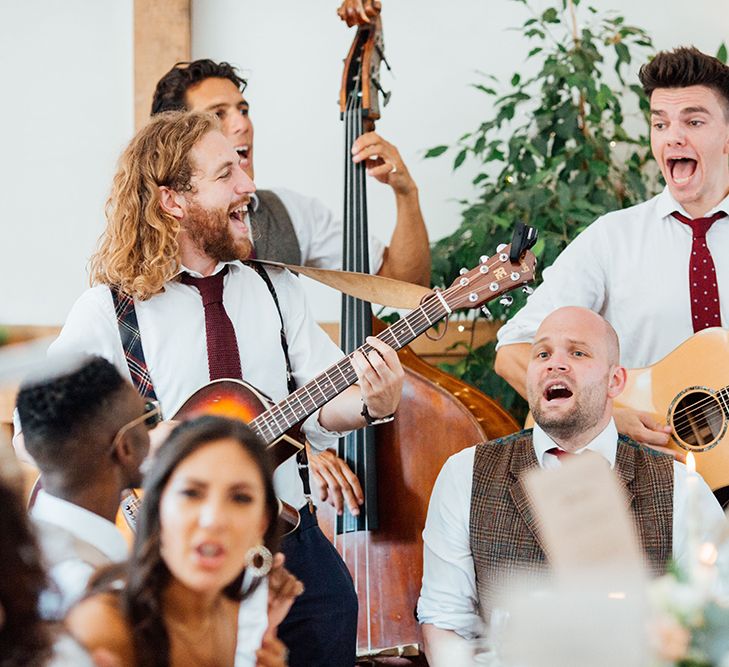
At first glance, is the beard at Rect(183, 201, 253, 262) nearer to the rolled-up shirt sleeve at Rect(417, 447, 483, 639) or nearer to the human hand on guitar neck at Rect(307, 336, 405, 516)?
the human hand on guitar neck at Rect(307, 336, 405, 516)

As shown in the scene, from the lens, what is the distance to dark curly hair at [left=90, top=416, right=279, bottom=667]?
1.25 meters

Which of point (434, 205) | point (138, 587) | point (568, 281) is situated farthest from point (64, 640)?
point (434, 205)

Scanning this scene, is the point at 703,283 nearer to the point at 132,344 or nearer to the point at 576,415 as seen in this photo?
the point at 576,415

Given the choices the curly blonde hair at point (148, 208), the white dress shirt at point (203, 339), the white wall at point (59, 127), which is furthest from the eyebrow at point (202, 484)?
the white wall at point (59, 127)

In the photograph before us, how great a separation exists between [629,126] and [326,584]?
2232mm

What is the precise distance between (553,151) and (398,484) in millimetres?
1366

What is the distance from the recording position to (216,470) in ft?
4.22

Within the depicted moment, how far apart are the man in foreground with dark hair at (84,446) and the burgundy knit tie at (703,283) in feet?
5.55

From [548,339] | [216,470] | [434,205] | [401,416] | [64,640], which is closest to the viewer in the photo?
[64,640]

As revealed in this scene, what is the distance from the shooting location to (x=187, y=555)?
1256mm

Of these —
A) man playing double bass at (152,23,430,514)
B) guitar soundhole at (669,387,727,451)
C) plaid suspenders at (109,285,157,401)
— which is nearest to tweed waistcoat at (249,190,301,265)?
man playing double bass at (152,23,430,514)

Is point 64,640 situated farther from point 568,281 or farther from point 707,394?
point 568,281

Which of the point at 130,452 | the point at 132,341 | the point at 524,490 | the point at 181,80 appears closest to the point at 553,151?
the point at 181,80

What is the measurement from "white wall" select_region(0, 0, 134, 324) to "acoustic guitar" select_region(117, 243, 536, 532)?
73.2 inches
